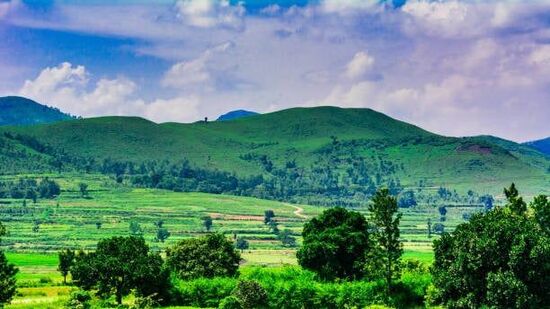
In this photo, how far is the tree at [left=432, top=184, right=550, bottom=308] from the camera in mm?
54938

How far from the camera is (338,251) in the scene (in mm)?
83312

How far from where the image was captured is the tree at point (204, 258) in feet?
277

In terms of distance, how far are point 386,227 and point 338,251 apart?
15.7 meters

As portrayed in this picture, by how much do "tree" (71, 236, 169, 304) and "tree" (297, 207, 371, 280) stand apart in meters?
19.4

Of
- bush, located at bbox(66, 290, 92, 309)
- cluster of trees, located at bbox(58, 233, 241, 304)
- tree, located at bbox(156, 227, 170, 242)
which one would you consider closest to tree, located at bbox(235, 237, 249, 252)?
tree, located at bbox(156, 227, 170, 242)

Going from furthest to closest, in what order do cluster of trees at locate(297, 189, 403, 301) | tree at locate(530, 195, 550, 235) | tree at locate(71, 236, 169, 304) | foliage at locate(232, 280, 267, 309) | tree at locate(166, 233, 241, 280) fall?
tree at locate(166, 233, 241, 280), cluster of trees at locate(297, 189, 403, 301), tree at locate(530, 195, 550, 235), tree at locate(71, 236, 169, 304), foliage at locate(232, 280, 267, 309)

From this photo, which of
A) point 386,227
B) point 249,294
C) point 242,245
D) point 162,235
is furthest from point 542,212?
point 162,235

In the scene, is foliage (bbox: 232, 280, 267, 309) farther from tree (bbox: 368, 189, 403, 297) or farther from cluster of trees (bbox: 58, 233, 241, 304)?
tree (bbox: 368, 189, 403, 297)

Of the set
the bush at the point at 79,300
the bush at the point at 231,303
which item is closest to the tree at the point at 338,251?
the bush at the point at 231,303

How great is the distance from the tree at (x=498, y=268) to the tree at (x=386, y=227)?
920cm

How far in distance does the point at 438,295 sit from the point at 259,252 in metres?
119

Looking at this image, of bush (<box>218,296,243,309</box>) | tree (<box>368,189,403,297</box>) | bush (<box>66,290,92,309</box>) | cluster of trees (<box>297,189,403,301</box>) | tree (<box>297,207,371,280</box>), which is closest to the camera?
bush (<box>66,290,92,309</box>)

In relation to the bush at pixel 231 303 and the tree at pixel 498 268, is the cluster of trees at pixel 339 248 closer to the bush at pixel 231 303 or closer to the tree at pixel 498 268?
the tree at pixel 498 268

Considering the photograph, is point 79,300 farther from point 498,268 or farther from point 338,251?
point 498,268
